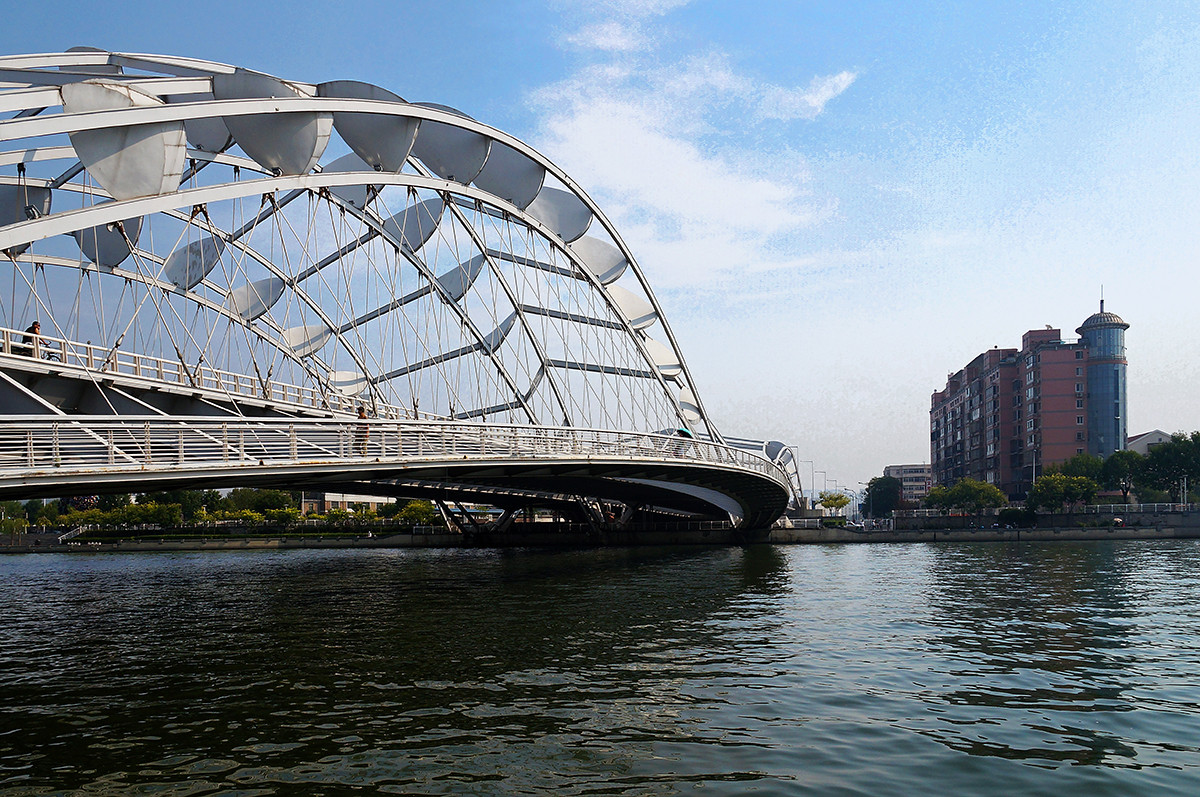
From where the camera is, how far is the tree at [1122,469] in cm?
10619

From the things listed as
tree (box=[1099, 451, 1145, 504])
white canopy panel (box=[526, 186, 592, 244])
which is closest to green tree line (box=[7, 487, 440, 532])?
white canopy panel (box=[526, 186, 592, 244])

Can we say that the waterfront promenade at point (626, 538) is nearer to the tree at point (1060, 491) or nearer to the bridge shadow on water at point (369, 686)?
the tree at point (1060, 491)

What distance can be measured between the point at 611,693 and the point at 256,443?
12.6m

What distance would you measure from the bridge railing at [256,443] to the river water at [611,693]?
15.1 feet

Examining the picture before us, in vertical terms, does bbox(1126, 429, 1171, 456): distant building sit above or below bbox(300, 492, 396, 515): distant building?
above

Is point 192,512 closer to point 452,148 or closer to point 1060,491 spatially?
point 452,148

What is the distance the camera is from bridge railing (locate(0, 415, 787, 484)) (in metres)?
20.3

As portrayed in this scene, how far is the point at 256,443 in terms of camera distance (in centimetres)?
2477

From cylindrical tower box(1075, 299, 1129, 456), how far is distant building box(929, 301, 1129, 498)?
0.12m

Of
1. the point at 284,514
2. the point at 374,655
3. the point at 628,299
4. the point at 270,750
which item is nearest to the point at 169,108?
the point at 374,655

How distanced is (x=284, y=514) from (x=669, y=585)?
3256 inches

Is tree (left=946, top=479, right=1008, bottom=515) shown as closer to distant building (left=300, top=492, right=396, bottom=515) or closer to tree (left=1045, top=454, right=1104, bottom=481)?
A: tree (left=1045, top=454, right=1104, bottom=481)

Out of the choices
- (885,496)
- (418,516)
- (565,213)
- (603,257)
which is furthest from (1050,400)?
(565,213)

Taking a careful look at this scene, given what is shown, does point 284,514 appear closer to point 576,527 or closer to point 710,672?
point 576,527
